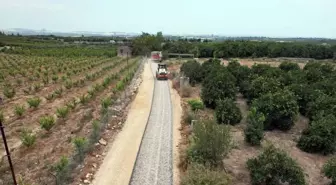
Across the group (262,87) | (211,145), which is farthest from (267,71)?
(211,145)

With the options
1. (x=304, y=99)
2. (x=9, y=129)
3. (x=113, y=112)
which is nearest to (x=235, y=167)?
(x=113, y=112)

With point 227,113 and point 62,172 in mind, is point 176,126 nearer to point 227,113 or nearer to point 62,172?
point 227,113

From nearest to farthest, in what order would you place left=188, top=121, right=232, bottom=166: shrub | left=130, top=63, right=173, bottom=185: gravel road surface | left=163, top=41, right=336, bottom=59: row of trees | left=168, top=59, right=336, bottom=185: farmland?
left=168, top=59, right=336, bottom=185: farmland
left=130, top=63, right=173, bottom=185: gravel road surface
left=188, top=121, right=232, bottom=166: shrub
left=163, top=41, right=336, bottom=59: row of trees

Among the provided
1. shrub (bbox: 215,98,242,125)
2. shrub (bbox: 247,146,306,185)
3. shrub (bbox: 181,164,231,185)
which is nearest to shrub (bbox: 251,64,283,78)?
shrub (bbox: 215,98,242,125)

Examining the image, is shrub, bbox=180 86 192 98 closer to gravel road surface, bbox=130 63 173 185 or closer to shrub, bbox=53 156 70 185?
gravel road surface, bbox=130 63 173 185

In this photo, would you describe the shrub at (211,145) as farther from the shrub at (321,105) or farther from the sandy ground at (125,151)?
the shrub at (321,105)

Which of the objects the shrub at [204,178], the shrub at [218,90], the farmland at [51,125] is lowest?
the farmland at [51,125]

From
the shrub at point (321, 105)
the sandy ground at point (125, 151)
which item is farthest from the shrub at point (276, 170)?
the shrub at point (321, 105)
